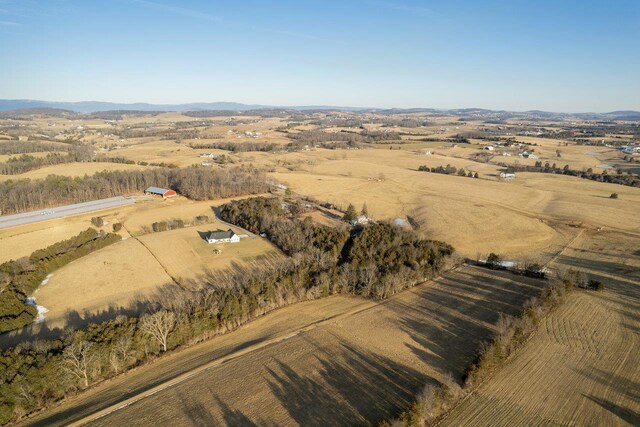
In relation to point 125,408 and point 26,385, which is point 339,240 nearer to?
point 125,408

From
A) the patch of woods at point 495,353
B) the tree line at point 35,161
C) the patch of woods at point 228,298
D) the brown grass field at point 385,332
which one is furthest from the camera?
the tree line at point 35,161

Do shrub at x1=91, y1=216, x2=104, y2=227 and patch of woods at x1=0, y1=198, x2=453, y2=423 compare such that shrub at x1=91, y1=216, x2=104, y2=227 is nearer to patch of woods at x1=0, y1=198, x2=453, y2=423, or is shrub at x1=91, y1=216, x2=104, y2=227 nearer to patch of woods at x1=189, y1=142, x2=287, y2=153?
patch of woods at x1=0, y1=198, x2=453, y2=423

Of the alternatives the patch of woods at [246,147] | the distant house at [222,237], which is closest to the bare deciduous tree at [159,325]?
the distant house at [222,237]

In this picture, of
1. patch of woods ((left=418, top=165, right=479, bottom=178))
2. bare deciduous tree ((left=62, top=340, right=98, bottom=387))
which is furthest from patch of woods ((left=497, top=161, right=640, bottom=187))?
bare deciduous tree ((left=62, top=340, right=98, bottom=387))

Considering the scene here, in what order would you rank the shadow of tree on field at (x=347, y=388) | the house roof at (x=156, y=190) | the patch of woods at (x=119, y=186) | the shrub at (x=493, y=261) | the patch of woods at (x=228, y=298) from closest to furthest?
the shadow of tree on field at (x=347, y=388)
the patch of woods at (x=228, y=298)
the shrub at (x=493, y=261)
the patch of woods at (x=119, y=186)
the house roof at (x=156, y=190)

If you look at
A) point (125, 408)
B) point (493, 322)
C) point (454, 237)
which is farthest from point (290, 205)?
point (125, 408)

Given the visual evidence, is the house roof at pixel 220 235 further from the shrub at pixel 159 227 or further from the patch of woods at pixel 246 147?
the patch of woods at pixel 246 147
